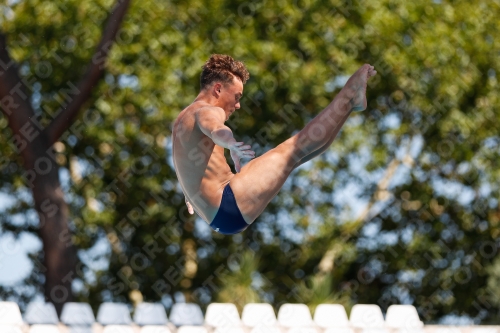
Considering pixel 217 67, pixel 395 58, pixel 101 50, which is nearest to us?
pixel 217 67

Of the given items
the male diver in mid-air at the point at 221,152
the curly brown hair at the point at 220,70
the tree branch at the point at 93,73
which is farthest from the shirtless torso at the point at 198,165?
the tree branch at the point at 93,73

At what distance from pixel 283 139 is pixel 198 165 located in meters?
6.22

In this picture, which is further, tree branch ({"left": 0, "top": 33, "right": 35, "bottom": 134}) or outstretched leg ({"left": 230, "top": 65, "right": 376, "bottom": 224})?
tree branch ({"left": 0, "top": 33, "right": 35, "bottom": 134})

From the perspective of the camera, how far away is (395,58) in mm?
9875

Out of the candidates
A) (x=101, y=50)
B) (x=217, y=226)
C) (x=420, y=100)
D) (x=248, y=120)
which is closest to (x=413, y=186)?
(x=420, y=100)

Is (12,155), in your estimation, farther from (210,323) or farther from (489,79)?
(489,79)

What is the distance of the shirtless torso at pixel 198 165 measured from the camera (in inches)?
149

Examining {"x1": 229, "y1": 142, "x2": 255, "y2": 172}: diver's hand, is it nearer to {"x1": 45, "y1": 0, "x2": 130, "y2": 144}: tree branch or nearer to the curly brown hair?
the curly brown hair

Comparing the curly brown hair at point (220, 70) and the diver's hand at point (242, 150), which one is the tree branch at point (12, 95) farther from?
the diver's hand at point (242, 150)

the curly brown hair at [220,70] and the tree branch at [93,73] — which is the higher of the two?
the curly brown hair at [220,70]

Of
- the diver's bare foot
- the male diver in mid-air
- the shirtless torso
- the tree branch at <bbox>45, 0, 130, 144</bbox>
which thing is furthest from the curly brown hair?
the tree branch at <bbox>45, 0, 130, 144</bbox>

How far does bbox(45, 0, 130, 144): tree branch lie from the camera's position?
8.27 m

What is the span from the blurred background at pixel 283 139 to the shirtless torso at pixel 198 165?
217 inches

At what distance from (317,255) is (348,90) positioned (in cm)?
662
